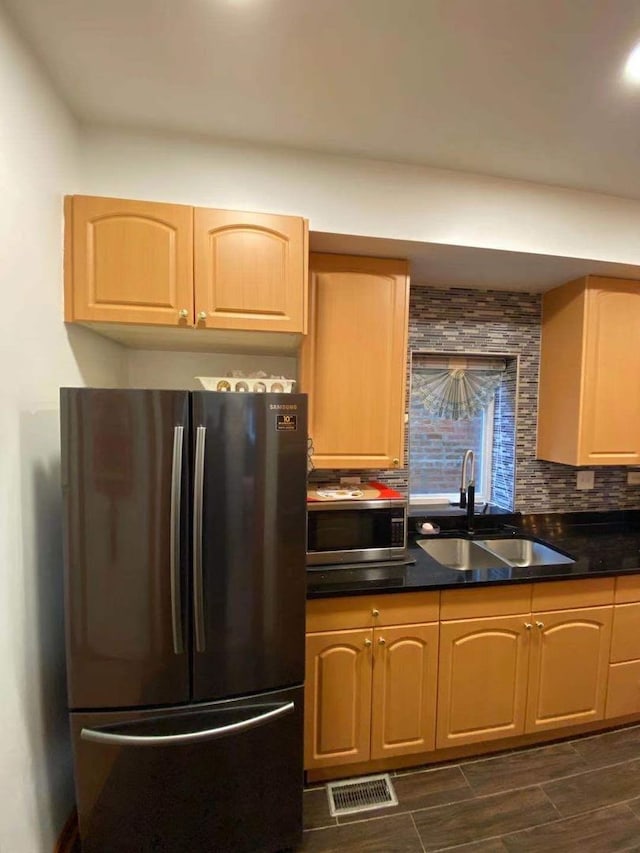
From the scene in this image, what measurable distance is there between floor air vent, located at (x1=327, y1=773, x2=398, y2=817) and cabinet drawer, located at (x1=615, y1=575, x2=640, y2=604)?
130 centimetres

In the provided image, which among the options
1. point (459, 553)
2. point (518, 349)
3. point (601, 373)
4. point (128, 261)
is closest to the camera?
point (128, 261)

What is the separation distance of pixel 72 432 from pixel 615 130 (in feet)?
7.06

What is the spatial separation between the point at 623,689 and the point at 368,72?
9.01 ft

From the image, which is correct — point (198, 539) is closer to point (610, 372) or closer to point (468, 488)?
point (468, 488)

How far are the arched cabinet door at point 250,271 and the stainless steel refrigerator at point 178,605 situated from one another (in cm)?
43

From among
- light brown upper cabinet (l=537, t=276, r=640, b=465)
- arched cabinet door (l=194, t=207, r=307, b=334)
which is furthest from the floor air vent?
arched cabinet door (l=194, t=207, r=307, b=334)

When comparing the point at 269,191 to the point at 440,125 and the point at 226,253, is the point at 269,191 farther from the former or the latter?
the point at 440,125

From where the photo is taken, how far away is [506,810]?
1527mm

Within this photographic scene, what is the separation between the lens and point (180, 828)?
1256mm

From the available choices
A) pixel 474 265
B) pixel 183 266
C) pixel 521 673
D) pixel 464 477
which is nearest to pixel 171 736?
pixel 521 673

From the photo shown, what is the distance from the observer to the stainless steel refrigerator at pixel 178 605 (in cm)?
119

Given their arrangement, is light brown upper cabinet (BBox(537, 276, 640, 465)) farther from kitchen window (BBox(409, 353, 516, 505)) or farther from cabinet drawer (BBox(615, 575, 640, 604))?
cabinet drawer (BBox(615, 575, 640, 604))

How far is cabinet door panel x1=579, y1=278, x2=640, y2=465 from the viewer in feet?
6.77

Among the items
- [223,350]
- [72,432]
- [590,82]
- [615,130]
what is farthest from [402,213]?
[72,432]
